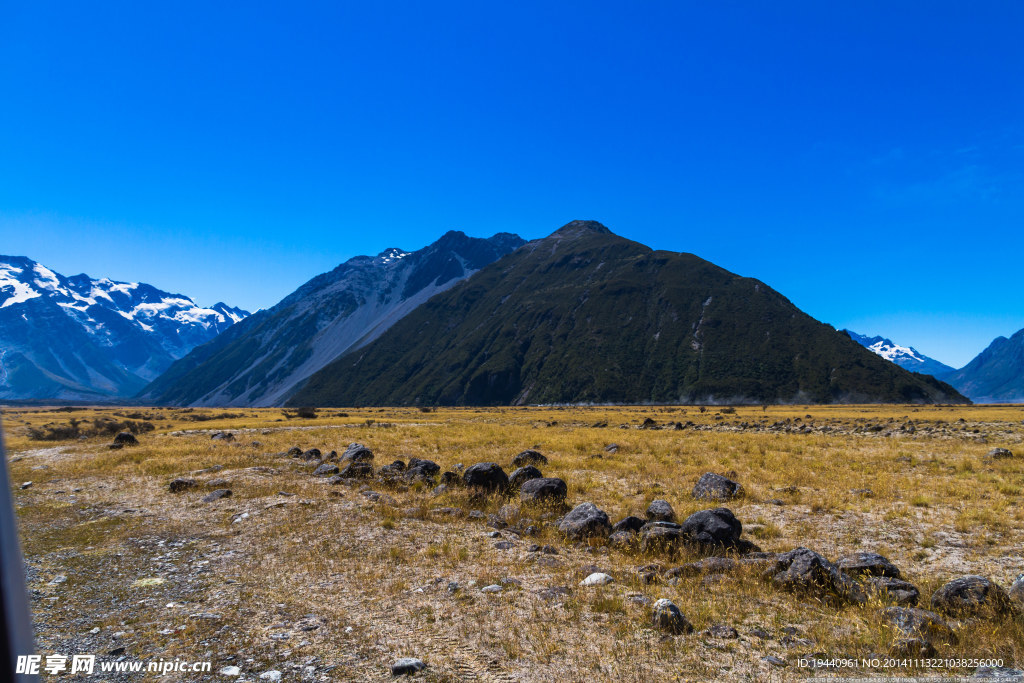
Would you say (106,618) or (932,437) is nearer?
(106,618)

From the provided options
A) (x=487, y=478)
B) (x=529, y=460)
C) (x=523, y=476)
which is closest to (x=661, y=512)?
(x=523, y=476)

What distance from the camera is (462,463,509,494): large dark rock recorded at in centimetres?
2083

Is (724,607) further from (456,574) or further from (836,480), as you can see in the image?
(836,480)

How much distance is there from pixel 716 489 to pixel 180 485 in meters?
23.3

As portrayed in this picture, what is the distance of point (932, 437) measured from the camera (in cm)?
3797

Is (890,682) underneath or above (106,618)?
above

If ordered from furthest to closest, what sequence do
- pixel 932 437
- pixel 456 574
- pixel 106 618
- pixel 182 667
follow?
pixel 932 437 < pixel 456 574 < pixel 106 618 < pixel 182 667

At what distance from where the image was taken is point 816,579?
1030 cm

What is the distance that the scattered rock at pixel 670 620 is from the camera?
8.60 metres

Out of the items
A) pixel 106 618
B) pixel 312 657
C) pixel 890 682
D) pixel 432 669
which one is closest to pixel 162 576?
pixel 106 618

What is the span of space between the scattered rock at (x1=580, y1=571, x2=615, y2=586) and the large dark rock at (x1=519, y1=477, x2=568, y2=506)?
7.18 m

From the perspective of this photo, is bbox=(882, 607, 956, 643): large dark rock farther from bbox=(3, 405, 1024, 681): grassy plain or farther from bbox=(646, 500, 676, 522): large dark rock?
bbox=(646, 500, 676, 522): large dark rock

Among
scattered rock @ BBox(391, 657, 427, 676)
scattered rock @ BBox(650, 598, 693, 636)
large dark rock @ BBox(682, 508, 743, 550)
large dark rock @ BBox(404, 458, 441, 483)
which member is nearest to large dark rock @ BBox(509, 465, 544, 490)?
large dark rock @ BBox(404, 458, 441, 483)

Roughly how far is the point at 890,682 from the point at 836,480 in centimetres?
1815
